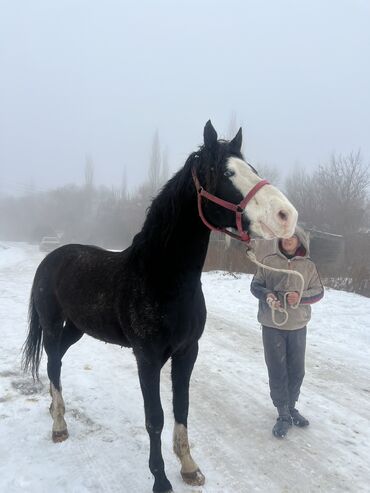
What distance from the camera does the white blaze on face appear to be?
6.68ft

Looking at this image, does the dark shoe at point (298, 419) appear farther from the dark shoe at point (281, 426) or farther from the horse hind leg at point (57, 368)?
the horse hind leg at point (57, 368)

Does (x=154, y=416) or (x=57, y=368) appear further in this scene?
(x=57, y=368)

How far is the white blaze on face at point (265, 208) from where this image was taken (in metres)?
2.04

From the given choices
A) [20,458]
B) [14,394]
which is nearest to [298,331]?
[20,458]

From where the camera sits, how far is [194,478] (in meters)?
2.70

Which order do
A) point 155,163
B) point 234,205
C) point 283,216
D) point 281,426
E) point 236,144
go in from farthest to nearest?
1. point 155,163
2. point 281,426
3. point 236,144
4. point 234,205
5. point 283,216

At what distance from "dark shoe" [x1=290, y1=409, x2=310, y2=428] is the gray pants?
0.06 meters

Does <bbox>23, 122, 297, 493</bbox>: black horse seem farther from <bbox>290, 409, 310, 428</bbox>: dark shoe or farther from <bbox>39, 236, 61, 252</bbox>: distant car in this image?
<bbox>39, 236, 61, 252</bbox>: distant car

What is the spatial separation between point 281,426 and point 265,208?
2.25 metres

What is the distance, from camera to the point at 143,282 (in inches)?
103

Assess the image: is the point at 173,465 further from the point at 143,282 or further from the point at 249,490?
the point at 143,282

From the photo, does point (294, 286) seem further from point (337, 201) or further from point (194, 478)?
point (337, 201)

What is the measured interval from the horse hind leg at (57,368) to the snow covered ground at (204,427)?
0.11m

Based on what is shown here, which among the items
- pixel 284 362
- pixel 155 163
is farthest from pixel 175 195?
pixel 155 163
